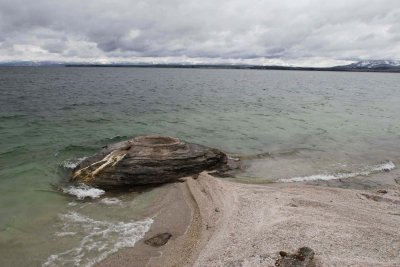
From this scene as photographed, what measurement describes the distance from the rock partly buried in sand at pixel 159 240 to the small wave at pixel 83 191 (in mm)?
3783

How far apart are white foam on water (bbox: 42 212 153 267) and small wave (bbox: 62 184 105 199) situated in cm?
139

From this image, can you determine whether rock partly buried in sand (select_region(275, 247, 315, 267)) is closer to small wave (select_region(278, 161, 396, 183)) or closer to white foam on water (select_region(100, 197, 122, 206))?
white foam on water (select_region(100, 197, 122, 206))

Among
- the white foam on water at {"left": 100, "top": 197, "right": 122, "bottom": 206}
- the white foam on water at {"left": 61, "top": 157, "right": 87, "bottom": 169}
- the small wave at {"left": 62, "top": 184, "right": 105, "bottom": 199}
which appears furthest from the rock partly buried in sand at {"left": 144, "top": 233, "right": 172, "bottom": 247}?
the white foam on water at {"left": 61, "top": 157, "right": 87, "bottom": 169}

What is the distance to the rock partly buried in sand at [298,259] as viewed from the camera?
292 inches

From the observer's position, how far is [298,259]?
7.62 meters

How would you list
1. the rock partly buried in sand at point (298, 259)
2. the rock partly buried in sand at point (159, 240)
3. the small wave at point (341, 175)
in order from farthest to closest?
1. the small wave at point (341, 175)
2. the rock partly buried in sand at point (159, 240)
3. the rock partly buried in sand at point (298, 259)

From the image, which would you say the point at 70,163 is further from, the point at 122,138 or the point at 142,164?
the point at 122,138

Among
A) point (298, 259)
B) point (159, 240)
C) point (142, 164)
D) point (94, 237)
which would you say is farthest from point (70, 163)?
point (298, 259)

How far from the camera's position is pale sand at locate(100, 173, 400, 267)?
8.16 meters

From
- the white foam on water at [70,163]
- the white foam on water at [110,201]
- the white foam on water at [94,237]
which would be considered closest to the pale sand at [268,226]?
the white foam on water at [94,237]

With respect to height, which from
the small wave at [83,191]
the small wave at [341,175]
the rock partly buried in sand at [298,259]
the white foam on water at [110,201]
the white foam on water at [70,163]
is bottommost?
the small wave at [341,175]

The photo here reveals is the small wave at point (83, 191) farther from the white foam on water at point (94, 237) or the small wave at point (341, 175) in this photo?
the small wave at point (341, 175)

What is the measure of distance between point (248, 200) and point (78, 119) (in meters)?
20.1

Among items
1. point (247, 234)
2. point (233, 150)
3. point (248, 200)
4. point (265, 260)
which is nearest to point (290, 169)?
point (233, 150)
